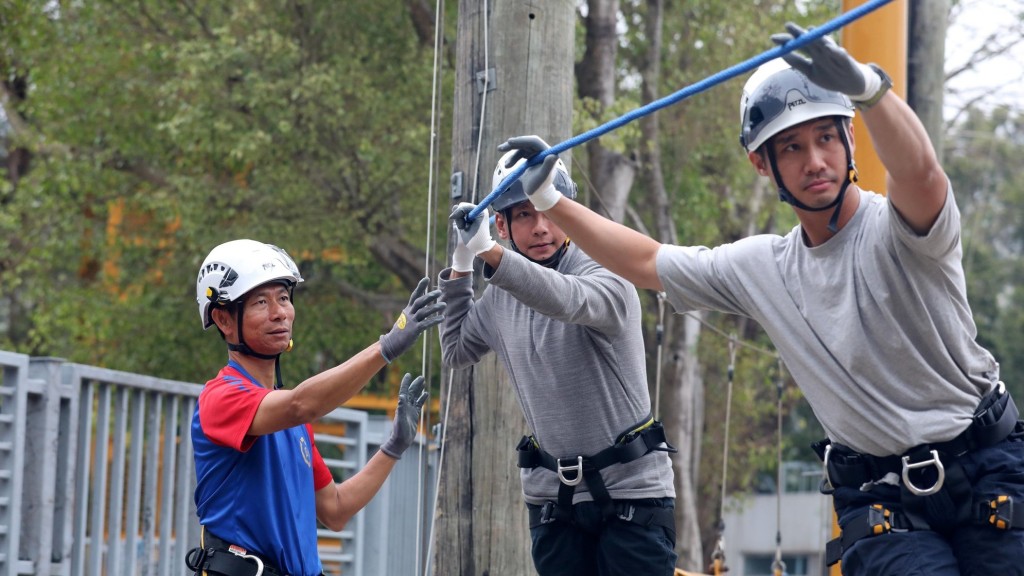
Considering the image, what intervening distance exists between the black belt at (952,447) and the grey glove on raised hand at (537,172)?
1099mm

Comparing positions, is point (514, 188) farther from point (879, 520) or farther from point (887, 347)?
point (879, 520)

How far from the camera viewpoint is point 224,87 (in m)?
17.2

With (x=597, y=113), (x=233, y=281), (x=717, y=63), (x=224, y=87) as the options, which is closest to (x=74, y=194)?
(x=224, y=87)

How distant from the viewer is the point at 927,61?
9.20 meters

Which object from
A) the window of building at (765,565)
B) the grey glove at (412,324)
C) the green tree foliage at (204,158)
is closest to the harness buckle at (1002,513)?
the grey glove at (412,324)

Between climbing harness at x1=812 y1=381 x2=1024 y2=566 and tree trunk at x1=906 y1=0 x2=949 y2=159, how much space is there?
5526 millimetres

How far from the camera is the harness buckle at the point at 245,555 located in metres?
4.77

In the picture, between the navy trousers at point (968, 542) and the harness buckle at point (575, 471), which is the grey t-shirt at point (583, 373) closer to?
the harness buckle at point (575, 471)

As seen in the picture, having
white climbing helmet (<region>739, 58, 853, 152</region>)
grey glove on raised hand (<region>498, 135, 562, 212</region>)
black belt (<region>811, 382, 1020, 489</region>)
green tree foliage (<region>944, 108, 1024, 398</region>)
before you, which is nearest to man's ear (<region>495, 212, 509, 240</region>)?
grey glove on raised hand (<region>498, 135, 562, 212</region>)

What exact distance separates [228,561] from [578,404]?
4.35 ft

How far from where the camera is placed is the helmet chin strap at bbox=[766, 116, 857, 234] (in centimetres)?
385

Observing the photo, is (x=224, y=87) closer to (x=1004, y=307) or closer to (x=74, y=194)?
(x=74, y=194)

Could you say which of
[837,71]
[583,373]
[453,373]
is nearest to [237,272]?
[583,373]

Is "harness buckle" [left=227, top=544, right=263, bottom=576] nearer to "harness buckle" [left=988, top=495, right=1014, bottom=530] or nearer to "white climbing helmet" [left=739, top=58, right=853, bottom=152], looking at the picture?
"white climbing helmet" [left=739, top=58, right=853, bottom=152]
